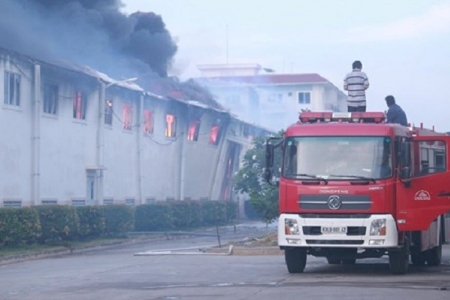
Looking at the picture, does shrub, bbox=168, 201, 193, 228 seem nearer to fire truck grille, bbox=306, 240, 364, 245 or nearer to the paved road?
the paved road

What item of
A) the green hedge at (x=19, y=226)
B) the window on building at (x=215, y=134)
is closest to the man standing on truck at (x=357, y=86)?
the green hedge at (x=19, y=226)

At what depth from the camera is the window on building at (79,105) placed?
4128 centimetres

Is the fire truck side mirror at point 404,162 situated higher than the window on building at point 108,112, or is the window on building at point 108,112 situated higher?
the window on building at point 108,112

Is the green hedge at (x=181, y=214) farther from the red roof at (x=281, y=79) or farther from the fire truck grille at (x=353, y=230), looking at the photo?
the red roof at (x=281, y=79)

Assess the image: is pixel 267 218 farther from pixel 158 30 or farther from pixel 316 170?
pixel 158 30

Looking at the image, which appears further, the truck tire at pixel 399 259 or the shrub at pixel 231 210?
the shrub at pixel 231 210

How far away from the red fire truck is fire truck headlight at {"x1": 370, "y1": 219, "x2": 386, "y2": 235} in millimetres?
18

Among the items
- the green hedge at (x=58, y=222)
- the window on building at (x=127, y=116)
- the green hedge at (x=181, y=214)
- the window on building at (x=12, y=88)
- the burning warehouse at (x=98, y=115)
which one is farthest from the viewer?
the window on building at (x=127, y=116)

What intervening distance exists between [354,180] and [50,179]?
23.4 m

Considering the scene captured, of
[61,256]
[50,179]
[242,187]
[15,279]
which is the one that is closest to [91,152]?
[50,179]

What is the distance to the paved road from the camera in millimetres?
14953

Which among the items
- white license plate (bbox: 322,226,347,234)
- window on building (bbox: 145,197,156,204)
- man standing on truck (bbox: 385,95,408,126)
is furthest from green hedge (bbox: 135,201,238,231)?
white license plate (bbox: 322,226,347,234)

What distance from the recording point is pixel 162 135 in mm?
52000

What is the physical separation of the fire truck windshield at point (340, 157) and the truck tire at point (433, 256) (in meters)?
3.46
